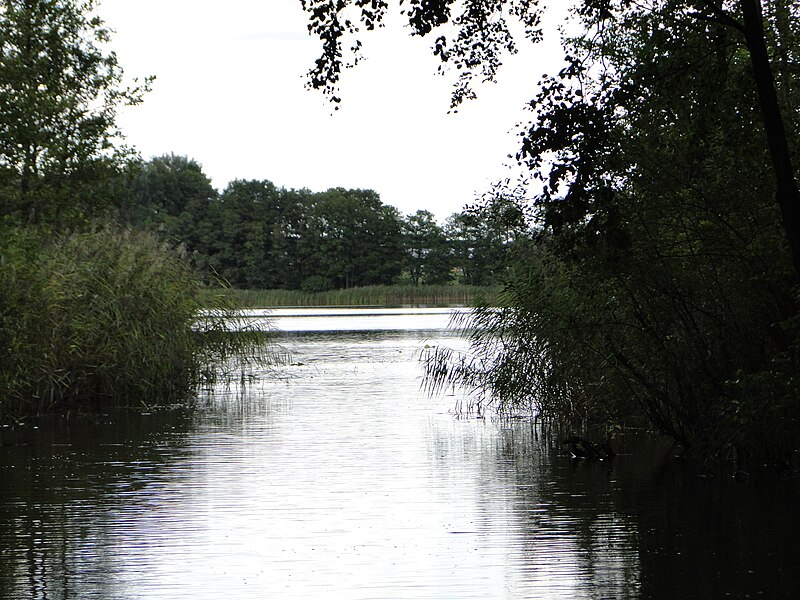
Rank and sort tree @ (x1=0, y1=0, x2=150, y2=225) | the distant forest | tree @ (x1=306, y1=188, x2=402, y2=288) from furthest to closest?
tree @ (x1=306, y1=188, x2=402, y2=288) < the distant forest < tree @ (x1=0, y1=0, x2=150, y2=225)

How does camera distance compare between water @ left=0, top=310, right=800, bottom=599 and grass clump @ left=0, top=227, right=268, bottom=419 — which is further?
grass clump @ left=0, top=227, right=268, bottom=419

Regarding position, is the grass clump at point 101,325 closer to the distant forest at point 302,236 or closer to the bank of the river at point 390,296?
the bank of the river at point 390,296

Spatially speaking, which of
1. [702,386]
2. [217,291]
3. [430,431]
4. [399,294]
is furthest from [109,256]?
[399,294]

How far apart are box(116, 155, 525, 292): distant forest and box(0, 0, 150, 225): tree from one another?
189 ft

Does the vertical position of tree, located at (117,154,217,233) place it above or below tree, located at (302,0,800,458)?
above

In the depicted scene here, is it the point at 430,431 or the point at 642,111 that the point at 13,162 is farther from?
the point at 642,111

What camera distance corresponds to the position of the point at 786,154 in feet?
35.0

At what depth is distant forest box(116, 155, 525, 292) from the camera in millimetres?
93562

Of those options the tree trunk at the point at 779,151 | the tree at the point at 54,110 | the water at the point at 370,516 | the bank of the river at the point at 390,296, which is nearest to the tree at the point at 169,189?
the bank of the river at the point at 390,296

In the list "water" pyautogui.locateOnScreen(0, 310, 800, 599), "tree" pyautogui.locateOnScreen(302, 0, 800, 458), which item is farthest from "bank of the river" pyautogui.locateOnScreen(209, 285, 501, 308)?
"tree" pyautogui.locateOnScreen(302, 0, 800, 458)

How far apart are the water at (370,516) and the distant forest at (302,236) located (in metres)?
75.5

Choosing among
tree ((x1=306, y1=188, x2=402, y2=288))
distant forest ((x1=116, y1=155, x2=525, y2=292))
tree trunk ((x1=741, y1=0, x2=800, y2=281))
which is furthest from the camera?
tree ((x1=306, y1=188, x2=402, y2=288))

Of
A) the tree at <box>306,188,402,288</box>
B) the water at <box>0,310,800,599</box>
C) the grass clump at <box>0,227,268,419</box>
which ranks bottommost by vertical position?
the water at <box>0,310,800,599</box>

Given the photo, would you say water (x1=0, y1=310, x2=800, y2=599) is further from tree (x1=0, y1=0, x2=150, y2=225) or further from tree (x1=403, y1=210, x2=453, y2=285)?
tree (x1=403, y1=210, x2=453, y2=285)
